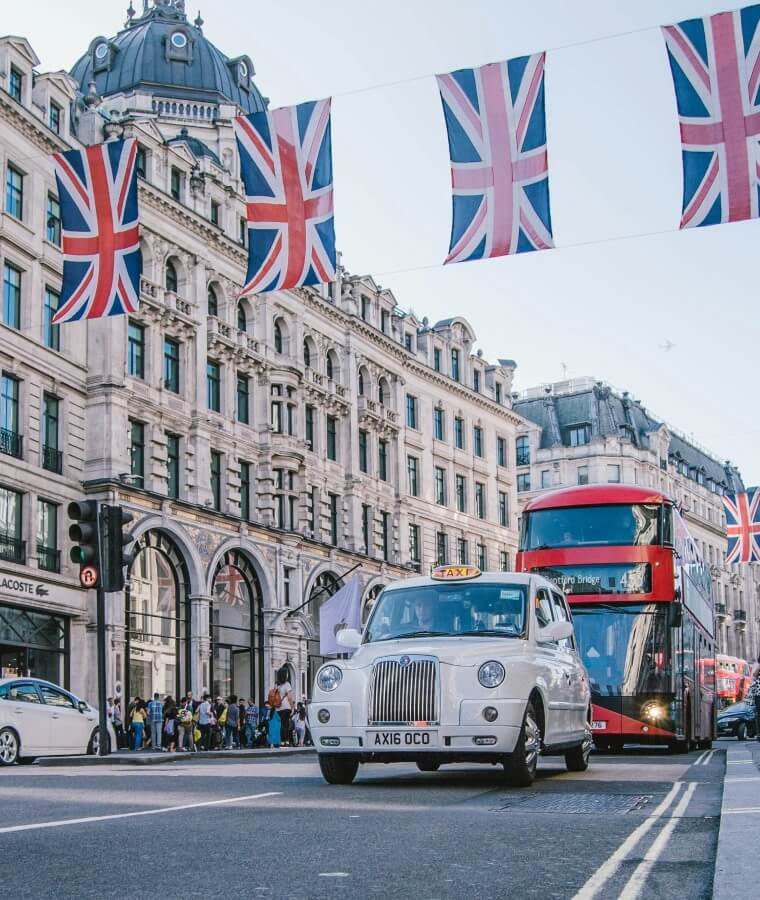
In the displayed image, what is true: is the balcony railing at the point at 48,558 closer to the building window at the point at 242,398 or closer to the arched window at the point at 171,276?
the arched window at the point at 171,276

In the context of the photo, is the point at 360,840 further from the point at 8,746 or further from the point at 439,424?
the point at 439,424

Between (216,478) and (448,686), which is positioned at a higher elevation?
(216,478)

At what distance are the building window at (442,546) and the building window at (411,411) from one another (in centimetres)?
520

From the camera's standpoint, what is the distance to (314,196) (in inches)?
858

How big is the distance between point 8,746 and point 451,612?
419 inches

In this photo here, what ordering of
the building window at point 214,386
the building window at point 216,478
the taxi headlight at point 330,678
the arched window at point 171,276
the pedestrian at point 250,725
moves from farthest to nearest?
the building window at point 214,386
the building window at point 216,478
the arched window at point 171,276
the pedestrian at point 250,725
the taxi headlight at point 330,678

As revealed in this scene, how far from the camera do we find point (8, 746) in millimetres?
21578

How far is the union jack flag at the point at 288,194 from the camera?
21.5 m

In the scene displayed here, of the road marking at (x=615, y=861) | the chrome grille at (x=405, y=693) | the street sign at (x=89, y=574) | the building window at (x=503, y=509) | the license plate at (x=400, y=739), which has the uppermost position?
the building window at (x=503, y=509)

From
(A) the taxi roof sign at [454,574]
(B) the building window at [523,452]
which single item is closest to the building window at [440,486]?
(B) the building window at [523,452]

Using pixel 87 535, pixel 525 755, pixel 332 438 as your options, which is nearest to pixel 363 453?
pixel 332 438

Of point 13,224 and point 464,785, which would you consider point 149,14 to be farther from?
point 464,785

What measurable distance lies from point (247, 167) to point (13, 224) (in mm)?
17968

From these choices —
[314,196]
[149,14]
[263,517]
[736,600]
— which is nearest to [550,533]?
[314,196]
